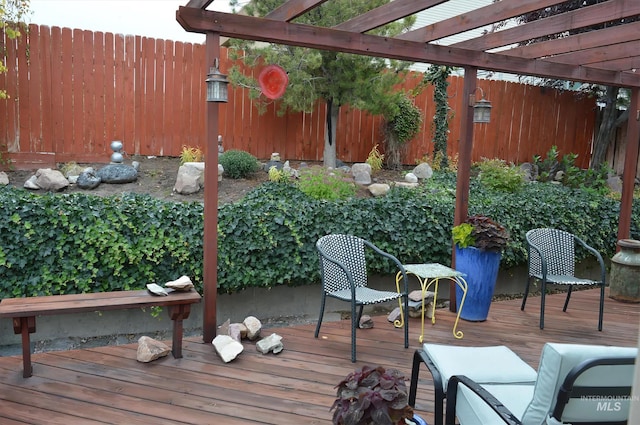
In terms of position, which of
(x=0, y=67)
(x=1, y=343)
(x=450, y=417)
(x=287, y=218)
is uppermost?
(x=0, y=67)

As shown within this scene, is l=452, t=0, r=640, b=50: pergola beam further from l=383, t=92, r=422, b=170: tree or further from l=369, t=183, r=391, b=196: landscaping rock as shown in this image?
l=383, t=92, r=422, b=170: tree

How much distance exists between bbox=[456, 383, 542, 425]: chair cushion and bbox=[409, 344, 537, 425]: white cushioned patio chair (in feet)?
0.19

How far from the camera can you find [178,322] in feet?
10.6

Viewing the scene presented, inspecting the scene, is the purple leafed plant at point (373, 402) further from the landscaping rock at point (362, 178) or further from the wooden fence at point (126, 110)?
the landscaping rock at point (362, 178)

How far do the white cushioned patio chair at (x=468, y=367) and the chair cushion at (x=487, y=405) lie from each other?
57 mm

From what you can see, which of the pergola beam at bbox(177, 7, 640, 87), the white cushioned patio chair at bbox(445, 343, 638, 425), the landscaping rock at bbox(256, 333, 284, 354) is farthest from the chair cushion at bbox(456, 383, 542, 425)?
the pergola beam at bbox(177, 7, 640, 87)

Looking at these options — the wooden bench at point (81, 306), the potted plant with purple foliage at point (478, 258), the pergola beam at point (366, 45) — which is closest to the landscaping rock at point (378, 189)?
the potted plant with purple foliage at point (478, 258)

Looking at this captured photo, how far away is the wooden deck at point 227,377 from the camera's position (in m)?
2.53

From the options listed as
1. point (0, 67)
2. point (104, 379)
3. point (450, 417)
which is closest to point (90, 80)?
point (0, 67)

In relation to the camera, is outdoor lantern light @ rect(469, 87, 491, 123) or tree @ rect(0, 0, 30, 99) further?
tree @ rect(0, 0, 30, 99)

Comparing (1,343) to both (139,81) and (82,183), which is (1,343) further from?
(139,81)

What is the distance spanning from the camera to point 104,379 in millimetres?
2891

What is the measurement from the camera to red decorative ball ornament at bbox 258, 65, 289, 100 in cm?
557

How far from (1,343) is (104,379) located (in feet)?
4.67
